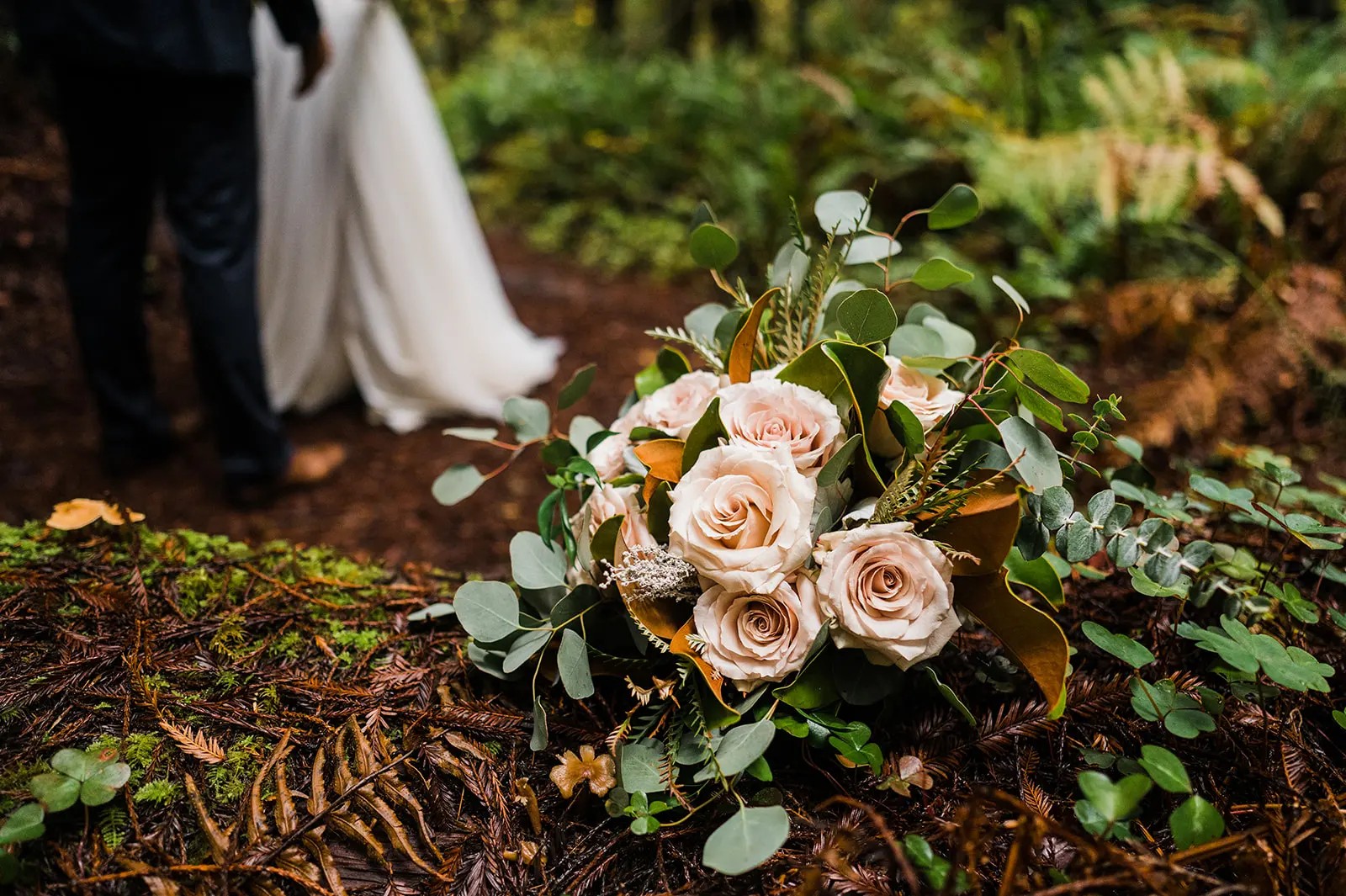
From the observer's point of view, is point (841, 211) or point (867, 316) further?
point (841, 211)

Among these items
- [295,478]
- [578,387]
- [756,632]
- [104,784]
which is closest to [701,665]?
[756,632]

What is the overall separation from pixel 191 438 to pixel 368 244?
1039mm

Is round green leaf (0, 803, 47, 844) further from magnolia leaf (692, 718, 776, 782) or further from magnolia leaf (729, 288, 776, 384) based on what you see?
magnolia leaf (729, 288, 776, 384)

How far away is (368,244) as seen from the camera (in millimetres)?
3246

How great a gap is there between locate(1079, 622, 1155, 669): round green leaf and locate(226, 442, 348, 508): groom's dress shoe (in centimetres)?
267

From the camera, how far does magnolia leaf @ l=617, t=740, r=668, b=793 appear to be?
879 mm

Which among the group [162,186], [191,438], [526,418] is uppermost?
[526,418]

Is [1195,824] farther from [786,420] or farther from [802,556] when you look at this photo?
[786,420]

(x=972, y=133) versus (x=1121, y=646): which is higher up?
(x=1121, y=646)

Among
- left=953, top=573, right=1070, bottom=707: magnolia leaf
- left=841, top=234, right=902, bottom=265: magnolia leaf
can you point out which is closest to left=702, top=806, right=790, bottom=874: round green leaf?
left=953, top=573, right=1070, bottom=707: magnolia leaf

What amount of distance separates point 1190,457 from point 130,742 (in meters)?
2.91

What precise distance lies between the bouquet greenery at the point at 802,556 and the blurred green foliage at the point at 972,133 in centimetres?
177

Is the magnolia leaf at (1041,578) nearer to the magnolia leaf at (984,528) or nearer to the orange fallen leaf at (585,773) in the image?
the magnolia leaf at (984,528)

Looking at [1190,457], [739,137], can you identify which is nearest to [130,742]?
[1190,457]
